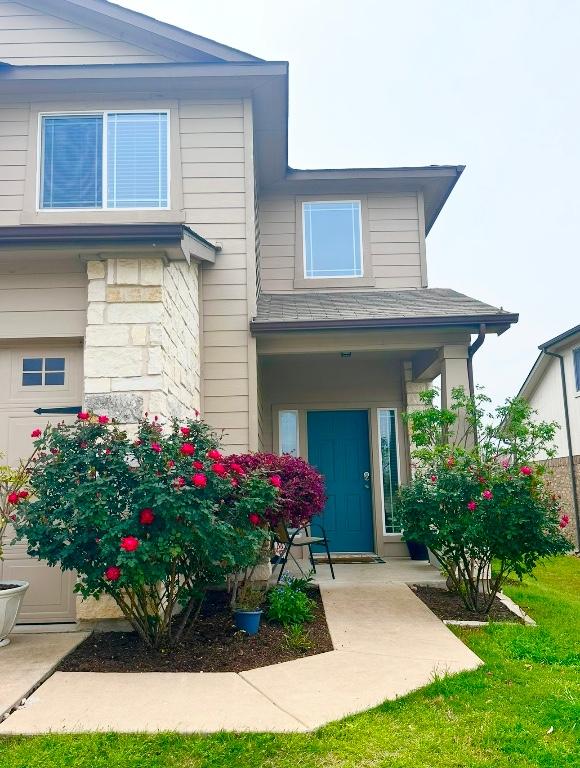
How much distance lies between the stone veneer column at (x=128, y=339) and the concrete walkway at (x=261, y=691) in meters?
1.87

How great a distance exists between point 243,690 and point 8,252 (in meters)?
3.53

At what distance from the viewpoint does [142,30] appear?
700 cm

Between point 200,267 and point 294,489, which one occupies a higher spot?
point 200,267

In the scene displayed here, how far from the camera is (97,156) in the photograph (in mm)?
6797

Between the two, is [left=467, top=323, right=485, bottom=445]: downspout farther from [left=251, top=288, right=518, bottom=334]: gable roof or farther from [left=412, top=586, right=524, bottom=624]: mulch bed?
[left=412, top=586, right=524, bottom=624]: mulch bed

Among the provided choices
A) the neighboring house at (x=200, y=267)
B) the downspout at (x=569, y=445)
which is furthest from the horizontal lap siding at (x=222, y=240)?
the downspout at (x=569, y=445)

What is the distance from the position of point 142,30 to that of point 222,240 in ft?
8.75

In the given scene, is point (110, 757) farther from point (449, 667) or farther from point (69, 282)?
point (69, 282)

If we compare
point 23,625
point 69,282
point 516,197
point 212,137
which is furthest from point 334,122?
point 23,625

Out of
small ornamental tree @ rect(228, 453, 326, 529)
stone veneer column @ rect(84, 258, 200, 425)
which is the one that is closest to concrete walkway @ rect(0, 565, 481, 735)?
small ornamental tree @ rect(228, 453, 326, 529)

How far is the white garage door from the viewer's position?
474 cm

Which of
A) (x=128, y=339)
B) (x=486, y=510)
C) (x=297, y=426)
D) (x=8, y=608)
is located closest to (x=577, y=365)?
(x=297, y=426)

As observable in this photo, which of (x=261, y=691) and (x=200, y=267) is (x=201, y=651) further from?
(x=200, y=267)

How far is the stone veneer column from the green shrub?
5.62 feet
